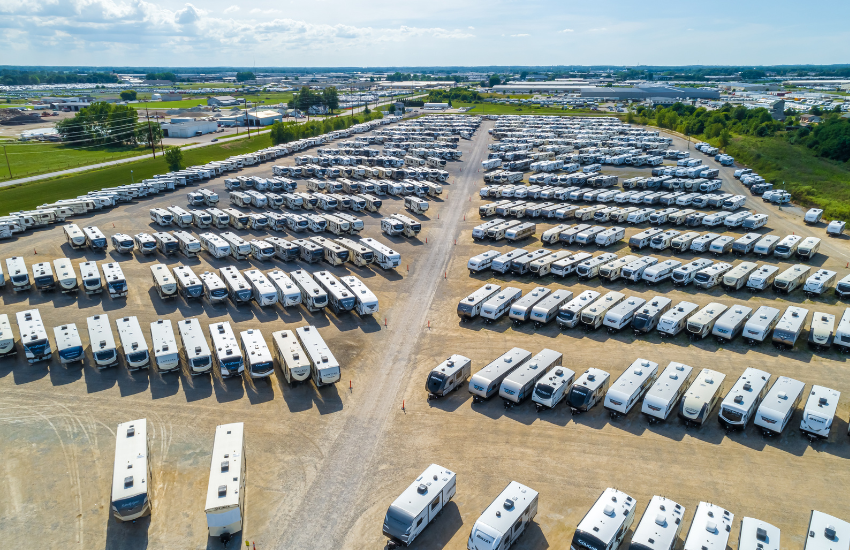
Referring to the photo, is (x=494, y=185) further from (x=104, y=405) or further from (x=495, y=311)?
(x=104, y=405)

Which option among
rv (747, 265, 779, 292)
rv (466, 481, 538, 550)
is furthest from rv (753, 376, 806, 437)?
rv (747, 265, 779, 292)

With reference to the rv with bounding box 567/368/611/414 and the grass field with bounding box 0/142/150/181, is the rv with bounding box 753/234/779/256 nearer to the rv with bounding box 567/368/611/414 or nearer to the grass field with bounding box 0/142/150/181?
the rv with bounding box 567/368/611/414

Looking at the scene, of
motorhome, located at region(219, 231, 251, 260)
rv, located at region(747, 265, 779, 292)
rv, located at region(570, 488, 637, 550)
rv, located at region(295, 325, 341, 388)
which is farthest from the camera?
motorhome, located at region(219, 231, 251, 260)

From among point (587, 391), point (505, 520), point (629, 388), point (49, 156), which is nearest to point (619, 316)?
point (629, 388)

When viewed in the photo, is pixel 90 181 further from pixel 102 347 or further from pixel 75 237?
pixel 102 347

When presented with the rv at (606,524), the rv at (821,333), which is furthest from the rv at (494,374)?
the rv at (821,333)

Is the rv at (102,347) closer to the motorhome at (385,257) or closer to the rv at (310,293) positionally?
the rv at (310,293)
